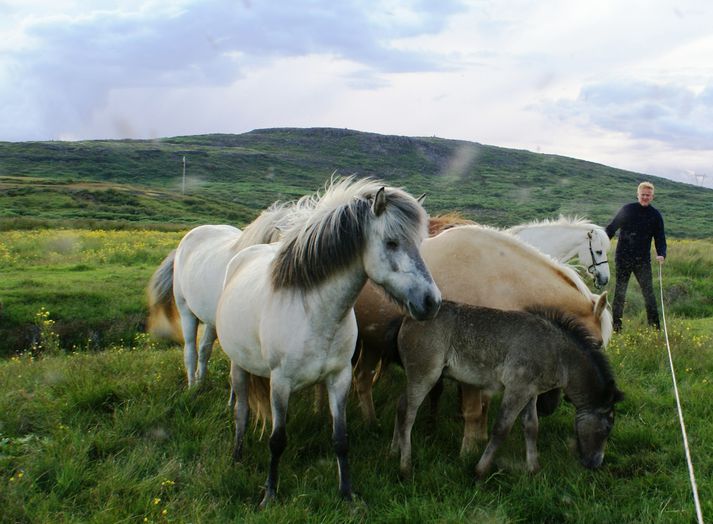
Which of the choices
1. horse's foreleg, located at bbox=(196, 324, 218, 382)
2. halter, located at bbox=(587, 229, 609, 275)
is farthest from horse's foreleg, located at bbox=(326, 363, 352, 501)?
halter, located at bbox=(587, 229, 609, 275)

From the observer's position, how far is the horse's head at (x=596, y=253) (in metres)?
9.61

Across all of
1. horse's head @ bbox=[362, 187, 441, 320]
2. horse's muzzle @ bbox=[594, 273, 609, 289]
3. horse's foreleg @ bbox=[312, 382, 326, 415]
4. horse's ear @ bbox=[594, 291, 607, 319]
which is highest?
horse's head @ bbox=[362, 187, 441, 320]

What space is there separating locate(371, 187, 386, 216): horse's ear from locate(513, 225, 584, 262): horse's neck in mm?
6331

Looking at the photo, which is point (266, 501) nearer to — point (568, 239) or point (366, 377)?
point (366, 377)

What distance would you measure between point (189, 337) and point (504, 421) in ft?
13.4

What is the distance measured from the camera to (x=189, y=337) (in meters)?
6.84

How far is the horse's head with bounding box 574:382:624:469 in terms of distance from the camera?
4391 mm

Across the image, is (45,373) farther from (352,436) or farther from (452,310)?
(452,310)

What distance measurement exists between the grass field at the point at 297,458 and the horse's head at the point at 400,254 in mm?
1541

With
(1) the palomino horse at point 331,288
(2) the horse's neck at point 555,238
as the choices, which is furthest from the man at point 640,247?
(1) the palomino horse at point 331,288

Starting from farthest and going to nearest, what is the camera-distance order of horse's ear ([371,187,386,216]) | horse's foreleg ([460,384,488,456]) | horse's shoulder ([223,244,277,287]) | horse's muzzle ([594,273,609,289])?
horse's muzzle ([594,273,609,289]), horse's shoulder ([223,244,277,287]), horse's foreleg ([460,384,488,456]), horse's ear ([371,187,386,216])

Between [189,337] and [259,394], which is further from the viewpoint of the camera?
[189,337]

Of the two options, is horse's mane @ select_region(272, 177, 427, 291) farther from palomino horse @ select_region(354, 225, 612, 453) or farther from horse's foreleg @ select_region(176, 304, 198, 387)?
horse's foreleg @ select_region(176, 304, 198, 387)

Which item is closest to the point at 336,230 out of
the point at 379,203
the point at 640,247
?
the point at 379,203
